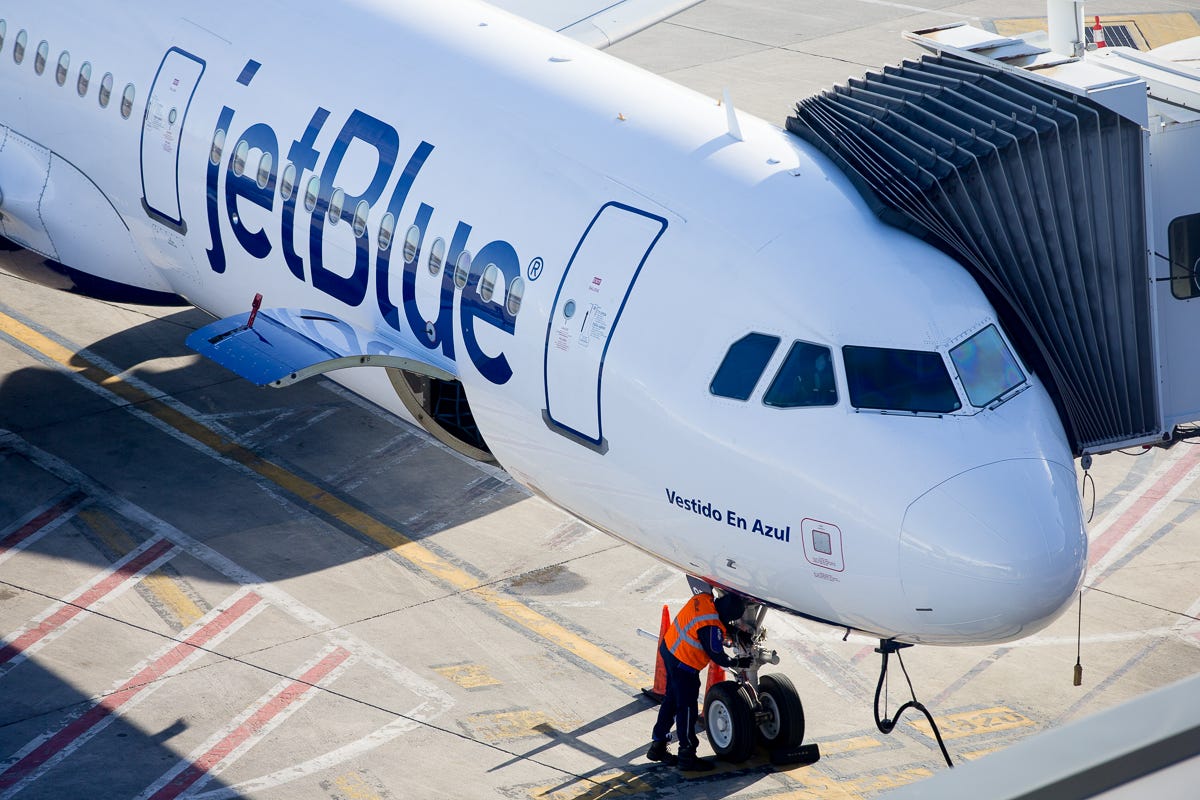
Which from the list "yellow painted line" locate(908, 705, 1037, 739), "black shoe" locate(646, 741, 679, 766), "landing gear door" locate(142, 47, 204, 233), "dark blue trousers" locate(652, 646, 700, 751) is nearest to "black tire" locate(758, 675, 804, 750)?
"dark blue trousers" locate(652, 646, 700, 751)

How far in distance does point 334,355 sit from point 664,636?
3817 mm

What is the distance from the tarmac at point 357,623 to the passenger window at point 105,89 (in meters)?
2.25

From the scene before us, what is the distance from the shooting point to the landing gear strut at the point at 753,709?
1281 cm

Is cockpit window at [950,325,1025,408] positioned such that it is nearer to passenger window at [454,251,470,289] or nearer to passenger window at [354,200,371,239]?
passenger window at [454,251,470,289]

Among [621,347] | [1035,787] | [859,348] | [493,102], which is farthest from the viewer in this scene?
[493,102]

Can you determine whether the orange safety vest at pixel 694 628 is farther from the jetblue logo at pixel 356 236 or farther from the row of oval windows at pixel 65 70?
the row of oval windows at pixel 65 70

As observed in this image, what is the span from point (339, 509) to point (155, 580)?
246 cm

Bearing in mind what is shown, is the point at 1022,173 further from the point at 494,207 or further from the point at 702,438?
the point at 494,207

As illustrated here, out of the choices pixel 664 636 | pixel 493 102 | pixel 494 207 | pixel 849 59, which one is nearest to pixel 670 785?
pixel 664 636

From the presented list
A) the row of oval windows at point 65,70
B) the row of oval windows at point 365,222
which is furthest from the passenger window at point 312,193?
the row of oval windows at point 65,70

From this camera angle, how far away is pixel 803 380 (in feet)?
36.4

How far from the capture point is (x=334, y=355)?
524 inches

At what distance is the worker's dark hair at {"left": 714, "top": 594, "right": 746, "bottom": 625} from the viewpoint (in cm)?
1270

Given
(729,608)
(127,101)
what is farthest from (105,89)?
(729,608)
